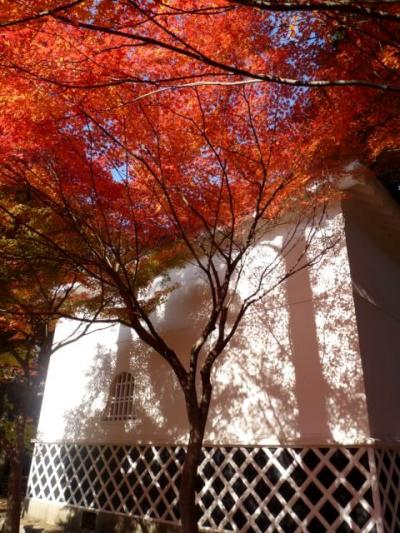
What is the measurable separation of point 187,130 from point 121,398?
16.7 feet

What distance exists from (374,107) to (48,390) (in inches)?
326

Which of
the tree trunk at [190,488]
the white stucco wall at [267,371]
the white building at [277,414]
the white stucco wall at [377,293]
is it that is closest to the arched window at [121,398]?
the white building at [277,414]

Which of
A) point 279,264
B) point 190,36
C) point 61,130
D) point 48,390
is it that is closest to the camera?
point 190,36

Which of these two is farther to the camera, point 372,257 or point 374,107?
point 372,257

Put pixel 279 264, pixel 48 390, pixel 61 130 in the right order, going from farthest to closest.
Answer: pixel 48 390 → pixel 279 264 → pixel 61 130

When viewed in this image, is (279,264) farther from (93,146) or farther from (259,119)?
(93,146)

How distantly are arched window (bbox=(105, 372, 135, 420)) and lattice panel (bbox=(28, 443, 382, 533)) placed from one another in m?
0.59

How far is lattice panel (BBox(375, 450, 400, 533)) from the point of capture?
183 inches

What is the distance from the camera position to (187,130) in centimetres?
544

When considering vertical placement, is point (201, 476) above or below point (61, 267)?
below

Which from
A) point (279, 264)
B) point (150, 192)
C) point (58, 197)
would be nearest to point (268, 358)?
point (279, 264)

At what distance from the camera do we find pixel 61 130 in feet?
17.9

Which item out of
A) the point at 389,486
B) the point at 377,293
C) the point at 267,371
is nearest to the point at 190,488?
the point at 267,371

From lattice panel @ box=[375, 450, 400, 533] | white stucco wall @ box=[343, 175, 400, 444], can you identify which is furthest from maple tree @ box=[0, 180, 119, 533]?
lattice panel @ box=[375, 450, 400, 533]
